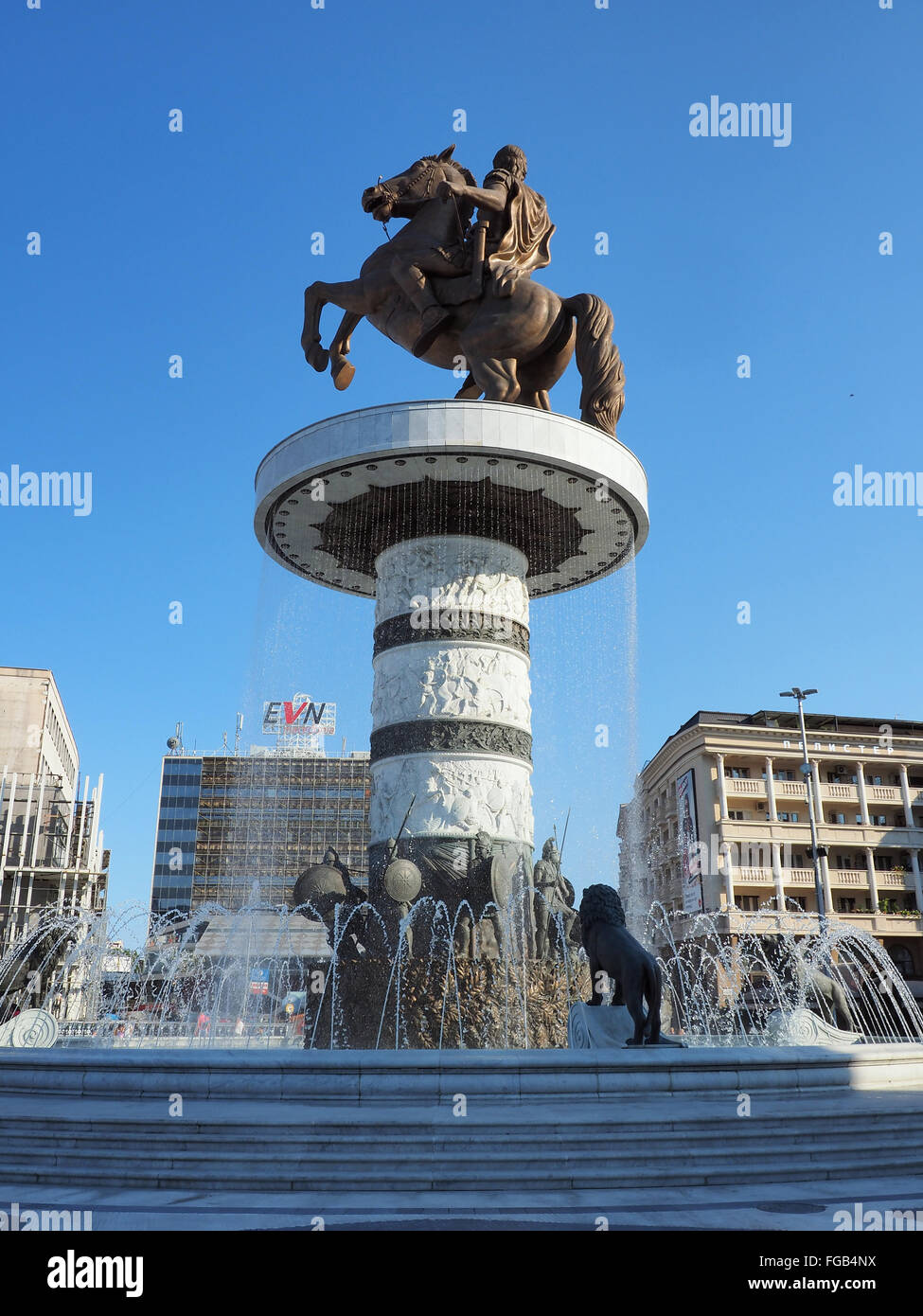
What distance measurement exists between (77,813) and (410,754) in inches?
2038

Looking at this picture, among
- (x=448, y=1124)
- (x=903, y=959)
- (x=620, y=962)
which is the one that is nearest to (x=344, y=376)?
(x=620, y=962)

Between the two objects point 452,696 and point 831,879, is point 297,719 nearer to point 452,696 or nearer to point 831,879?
point 831,879

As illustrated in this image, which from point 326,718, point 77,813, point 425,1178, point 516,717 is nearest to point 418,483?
point 516,717

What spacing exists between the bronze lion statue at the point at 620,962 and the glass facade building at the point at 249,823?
53459 mm

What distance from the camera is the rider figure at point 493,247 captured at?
49.2 feet

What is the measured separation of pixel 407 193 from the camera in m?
15.6

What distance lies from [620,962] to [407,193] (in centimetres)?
1148

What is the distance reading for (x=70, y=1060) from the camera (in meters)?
8.52

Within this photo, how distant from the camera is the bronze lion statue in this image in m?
9.34

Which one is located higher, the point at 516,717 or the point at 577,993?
the point at 516,717

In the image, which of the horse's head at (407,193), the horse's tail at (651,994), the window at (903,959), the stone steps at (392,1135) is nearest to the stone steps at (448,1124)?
the stone steps at (392,1135)
